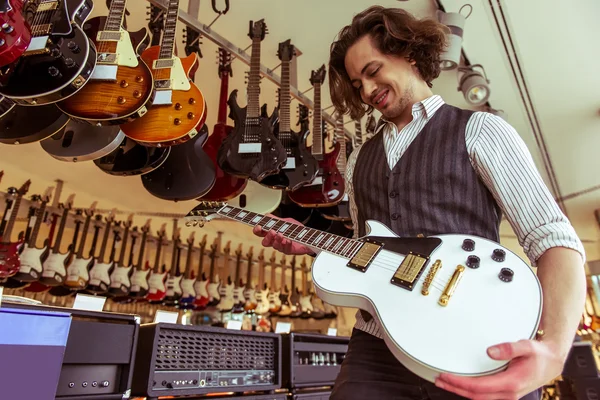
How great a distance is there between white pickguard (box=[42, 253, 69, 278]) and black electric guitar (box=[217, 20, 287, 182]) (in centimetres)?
256

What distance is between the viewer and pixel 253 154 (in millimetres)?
1946

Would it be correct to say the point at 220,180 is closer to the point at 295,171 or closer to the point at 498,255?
the point at 295,171

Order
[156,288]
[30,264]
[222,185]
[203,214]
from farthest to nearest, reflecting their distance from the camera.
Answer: [156,288] → [30,264] → [222,185] → [203,214]

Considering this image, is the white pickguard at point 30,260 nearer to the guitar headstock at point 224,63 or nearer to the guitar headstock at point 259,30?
the guitar headstock at point 224,63

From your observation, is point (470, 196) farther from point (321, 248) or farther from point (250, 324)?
point (250, 324)

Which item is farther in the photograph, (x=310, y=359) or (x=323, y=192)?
(x=323, y=192)

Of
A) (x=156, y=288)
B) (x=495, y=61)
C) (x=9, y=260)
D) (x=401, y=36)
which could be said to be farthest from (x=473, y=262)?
(x=156, y=288)

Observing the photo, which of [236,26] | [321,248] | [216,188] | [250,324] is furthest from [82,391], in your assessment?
[250,324]

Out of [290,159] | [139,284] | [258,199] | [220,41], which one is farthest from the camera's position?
[139,284]

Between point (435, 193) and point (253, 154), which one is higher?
point (253, 154)

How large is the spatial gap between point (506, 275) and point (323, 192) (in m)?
1.72

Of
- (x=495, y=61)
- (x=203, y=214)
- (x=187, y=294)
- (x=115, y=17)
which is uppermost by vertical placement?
(x=495, y=61)

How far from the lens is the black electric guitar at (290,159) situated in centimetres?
214

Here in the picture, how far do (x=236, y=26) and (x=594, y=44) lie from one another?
2.46 m
